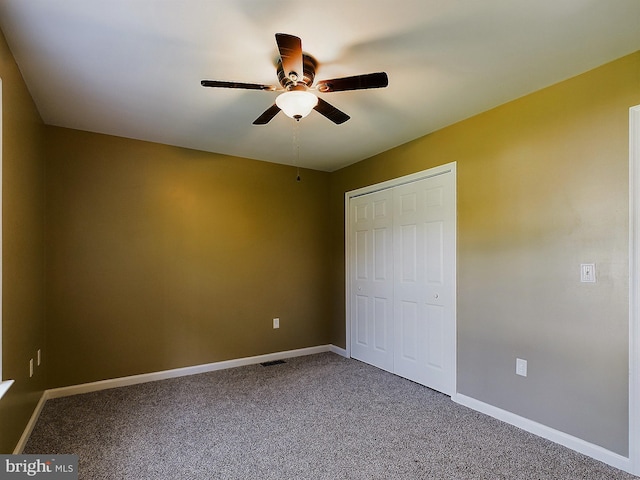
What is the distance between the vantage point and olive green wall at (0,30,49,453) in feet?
6.35

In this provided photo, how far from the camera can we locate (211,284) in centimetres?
385

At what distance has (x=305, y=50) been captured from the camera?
1.99 meters

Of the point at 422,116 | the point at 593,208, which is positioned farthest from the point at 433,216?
the point at 593,208

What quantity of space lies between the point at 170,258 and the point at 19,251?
56.8 inches

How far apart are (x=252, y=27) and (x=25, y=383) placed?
2642mm

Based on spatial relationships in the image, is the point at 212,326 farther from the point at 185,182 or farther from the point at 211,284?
the point at 185,182

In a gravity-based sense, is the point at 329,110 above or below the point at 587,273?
Result: above

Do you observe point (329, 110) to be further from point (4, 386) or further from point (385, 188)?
point (4, 386)

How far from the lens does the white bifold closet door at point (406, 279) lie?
3.14 meters

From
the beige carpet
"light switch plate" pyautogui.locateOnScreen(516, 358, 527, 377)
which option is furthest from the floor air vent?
"light switch plate" pyautogui.locateOnScreen(516, 358, 527, 377)

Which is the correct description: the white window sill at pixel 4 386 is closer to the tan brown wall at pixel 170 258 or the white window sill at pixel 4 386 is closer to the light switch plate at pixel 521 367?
the tan brown wall at pixel 170 258

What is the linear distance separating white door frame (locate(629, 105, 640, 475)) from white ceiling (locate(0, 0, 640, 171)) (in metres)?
0.53

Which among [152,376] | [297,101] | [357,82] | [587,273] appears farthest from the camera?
[152,376]

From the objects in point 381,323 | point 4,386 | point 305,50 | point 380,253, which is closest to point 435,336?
point 381,323
